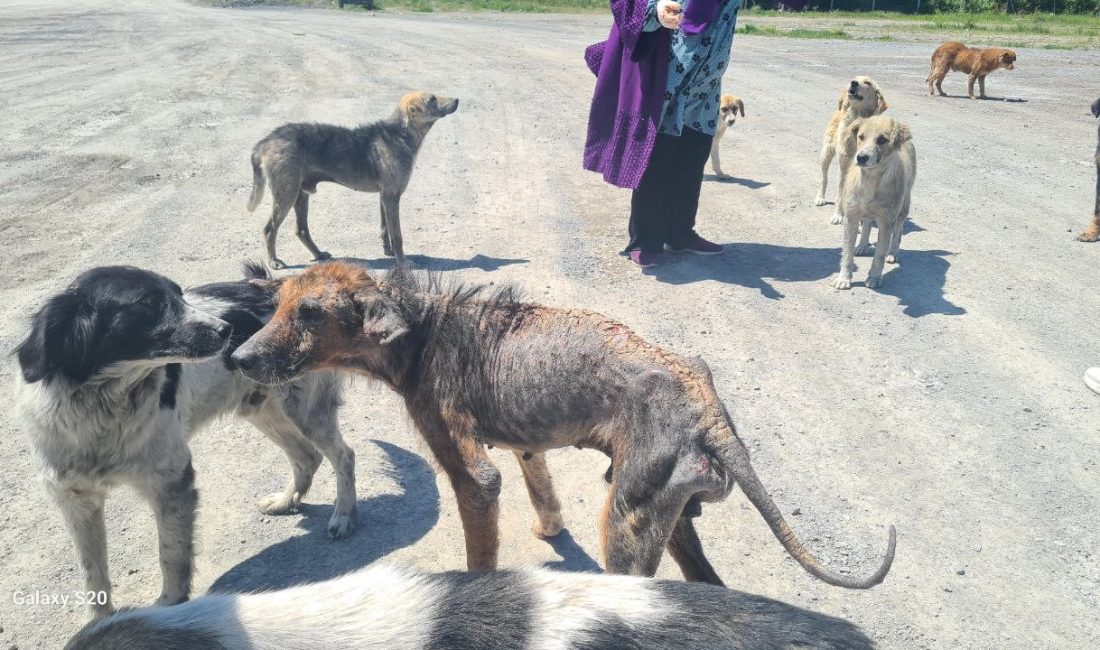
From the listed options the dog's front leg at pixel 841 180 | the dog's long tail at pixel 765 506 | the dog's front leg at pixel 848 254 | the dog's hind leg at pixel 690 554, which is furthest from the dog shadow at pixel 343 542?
the dog's front leg at pixel 841 180

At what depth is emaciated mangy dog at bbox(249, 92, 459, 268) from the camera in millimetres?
7863

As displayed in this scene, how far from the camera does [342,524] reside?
4.55m

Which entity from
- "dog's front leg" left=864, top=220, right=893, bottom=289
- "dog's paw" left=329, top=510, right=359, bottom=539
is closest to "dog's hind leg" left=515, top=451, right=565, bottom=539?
"dog's paw" left=329, top=510, right=359, bottom=539

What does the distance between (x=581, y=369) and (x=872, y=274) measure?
4666 mm

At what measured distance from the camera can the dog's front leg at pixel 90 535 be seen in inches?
149

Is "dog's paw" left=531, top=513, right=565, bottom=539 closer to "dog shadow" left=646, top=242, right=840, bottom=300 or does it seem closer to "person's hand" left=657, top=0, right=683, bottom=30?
"dog shadow" left=646, top=242, right=840, bottom=300

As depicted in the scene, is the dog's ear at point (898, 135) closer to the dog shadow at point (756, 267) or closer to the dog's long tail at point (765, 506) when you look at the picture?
the dog shadow at point (756, 267)

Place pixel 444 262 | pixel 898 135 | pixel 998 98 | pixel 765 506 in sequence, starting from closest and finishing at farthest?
1. pixel 765 506
2. pixel 898 135
3. pixel 444 262
4. pixel 998 98

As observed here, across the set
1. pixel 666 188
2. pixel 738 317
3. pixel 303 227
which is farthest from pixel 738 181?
pixel 303 227

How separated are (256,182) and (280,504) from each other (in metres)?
4.28

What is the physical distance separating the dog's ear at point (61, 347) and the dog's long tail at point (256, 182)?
463 centimetres

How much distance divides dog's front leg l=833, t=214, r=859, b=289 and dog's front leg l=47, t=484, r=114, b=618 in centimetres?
582

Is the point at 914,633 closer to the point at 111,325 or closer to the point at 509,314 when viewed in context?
the point at 509,314

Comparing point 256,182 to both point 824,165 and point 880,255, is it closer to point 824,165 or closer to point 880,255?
point 880,255
